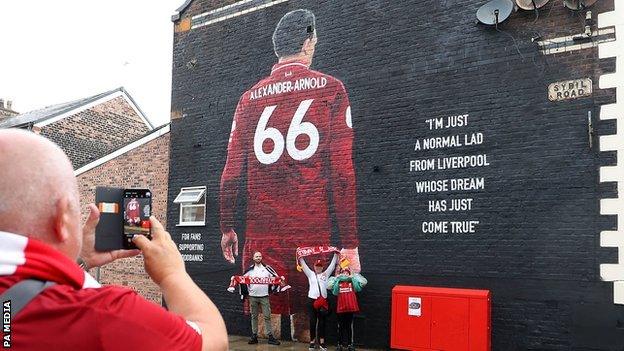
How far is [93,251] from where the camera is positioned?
2.15 meters

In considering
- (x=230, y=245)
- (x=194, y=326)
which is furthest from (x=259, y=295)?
(x=194, y=326)

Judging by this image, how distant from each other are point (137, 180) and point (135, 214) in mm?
13331

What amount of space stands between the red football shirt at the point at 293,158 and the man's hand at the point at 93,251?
947 cm

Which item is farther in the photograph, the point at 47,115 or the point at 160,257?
the point at 47,115

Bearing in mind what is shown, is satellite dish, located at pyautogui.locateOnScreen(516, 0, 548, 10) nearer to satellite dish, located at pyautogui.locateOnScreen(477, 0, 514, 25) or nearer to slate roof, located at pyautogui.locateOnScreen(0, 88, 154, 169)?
satellite dish, located at pyautogui.locateOnScreen(477, 0, 514, 25)

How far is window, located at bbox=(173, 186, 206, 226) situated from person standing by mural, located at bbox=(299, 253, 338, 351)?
11.1 feet

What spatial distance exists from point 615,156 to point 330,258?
5.27 meters

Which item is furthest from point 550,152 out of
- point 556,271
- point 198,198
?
point 198,198

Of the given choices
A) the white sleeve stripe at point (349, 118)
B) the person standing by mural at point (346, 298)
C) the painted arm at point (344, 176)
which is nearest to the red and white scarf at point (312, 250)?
the painted arm at point (344, 176)

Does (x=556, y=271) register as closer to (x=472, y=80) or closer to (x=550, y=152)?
(x=550, y=152)

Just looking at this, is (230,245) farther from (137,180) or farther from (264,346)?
(137,180)

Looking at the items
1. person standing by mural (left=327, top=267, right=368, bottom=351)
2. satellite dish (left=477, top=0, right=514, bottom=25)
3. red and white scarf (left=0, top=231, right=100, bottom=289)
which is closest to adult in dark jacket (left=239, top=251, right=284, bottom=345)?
person standing by mural (left=327, top=267, right=368, bottom=351)

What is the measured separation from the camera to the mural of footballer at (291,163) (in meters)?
11.9

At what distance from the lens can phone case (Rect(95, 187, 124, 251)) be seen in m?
2.16
